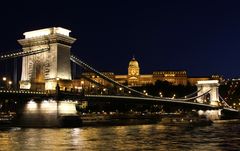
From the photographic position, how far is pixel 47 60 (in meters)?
→ 58.4

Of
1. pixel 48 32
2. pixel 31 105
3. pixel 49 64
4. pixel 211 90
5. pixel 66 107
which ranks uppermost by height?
pixel 48 32

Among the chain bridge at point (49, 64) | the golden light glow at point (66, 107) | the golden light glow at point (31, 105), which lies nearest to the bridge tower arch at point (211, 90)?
the chain bridge at point (49, 64)

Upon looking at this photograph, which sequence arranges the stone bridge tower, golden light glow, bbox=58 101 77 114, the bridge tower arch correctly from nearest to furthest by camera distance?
golden light glow, bbox=58 101 77 114
the stone bridge tower
the bridge tower arch

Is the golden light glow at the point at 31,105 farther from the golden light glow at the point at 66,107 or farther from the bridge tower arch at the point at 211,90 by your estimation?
the bridge tower arch at the point at 211,90

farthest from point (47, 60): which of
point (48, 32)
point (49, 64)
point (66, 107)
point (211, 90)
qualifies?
point (211, 90)

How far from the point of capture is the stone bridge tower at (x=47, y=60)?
57250mm

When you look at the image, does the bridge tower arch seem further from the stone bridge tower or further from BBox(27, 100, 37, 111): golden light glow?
BBox(27, 100, 37, 111): golden light glow

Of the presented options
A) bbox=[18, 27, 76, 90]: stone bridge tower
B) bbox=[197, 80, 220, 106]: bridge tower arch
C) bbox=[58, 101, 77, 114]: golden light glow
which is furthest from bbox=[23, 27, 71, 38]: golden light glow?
bbox=[197, 80, 220, 106]: bridge tower arch

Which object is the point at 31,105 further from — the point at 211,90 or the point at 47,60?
the point at 211,90

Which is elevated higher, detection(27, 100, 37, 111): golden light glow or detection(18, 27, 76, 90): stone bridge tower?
detection(18, 27, 76, 90): stone bridge tower

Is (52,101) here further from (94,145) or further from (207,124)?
(207,124)

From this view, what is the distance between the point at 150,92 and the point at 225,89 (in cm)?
2701

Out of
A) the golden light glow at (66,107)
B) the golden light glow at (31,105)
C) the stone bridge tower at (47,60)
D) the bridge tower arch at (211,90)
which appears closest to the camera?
the golden light glow at (66,107)

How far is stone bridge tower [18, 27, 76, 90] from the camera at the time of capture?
188ft
